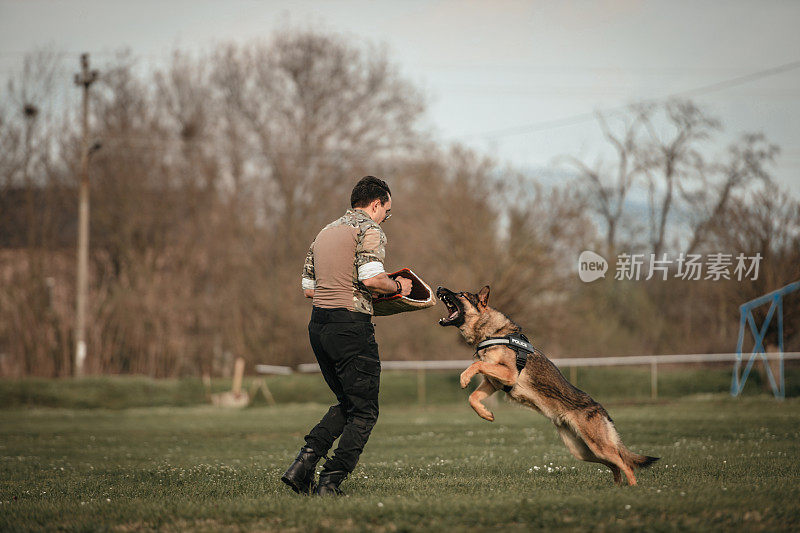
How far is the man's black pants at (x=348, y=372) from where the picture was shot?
6.11 metres

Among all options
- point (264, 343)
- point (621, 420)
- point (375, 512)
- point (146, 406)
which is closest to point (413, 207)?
point (264, 343)

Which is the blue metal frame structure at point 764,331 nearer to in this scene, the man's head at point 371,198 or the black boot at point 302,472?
the man's head at point 371,198

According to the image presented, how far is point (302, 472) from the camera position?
636cm

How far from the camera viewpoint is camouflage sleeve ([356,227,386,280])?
605 centimetres

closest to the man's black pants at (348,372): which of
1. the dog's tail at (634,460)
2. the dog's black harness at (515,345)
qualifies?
the dog's black harness at (515,345)

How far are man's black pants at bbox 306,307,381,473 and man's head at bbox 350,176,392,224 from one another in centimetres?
85

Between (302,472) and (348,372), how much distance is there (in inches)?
36.7

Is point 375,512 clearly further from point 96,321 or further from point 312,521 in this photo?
point 96,321
